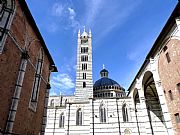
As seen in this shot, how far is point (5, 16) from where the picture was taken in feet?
22.3

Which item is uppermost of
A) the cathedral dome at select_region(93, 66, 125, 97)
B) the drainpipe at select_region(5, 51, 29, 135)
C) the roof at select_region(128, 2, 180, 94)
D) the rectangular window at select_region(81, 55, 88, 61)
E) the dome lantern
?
the dome lantern

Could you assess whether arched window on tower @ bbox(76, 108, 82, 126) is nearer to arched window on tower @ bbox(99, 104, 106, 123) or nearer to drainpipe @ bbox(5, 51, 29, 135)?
arched window on tower @ bbox(99, 104, 106, 123)

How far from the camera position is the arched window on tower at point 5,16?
6.37 meters

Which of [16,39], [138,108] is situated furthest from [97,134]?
[16,39]

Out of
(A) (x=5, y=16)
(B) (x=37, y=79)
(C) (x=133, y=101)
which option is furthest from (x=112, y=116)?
(A) (x=5, y=16)

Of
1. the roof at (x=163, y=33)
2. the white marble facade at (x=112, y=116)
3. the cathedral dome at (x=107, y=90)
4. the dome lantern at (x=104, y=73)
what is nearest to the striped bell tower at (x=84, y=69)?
the white marble facade at (x=112, y=116)

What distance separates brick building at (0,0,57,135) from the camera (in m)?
6.45

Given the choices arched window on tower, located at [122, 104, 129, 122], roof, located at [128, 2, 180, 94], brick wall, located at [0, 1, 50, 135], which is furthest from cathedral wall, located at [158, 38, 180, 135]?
arched window on tower, located at [122, 104, 129, 122]

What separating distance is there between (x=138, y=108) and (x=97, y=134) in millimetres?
7882

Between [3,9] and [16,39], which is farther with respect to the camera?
[16,39]

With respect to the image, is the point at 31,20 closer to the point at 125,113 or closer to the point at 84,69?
the point at 125,113

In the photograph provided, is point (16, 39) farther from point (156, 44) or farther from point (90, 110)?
point (90, 110)

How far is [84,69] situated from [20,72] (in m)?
27.3

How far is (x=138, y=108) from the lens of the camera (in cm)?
2386
